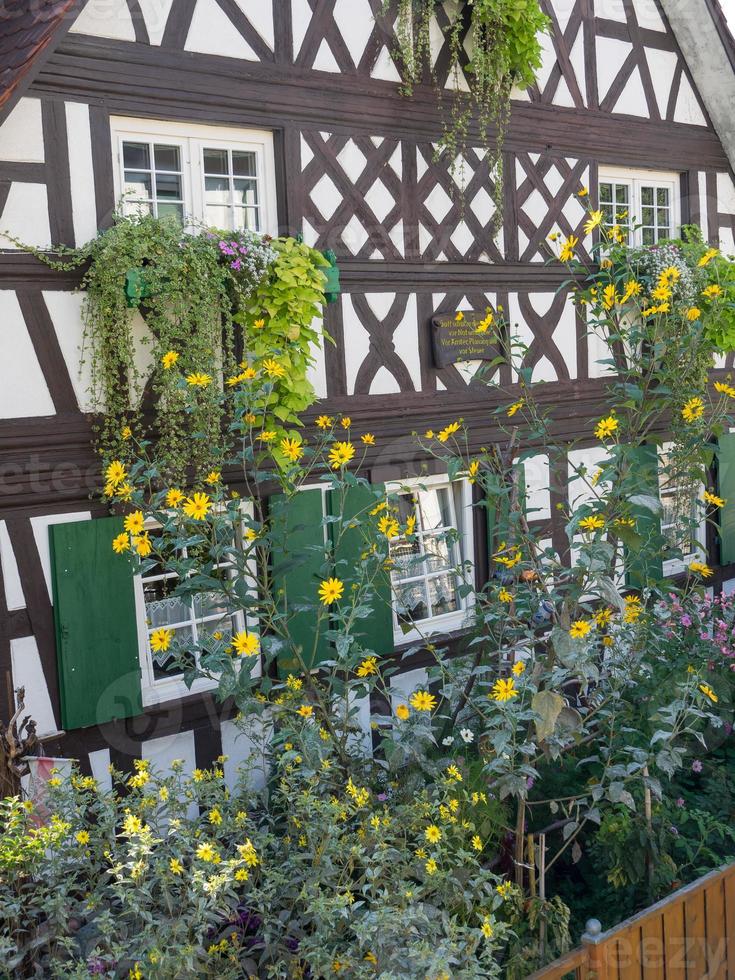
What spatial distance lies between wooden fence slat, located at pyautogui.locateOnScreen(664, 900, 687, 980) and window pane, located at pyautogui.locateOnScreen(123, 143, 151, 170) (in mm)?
4580

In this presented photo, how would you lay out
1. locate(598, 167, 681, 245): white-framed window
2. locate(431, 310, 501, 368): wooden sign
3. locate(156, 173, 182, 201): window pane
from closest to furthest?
locate(156, 173, 182, 201): window pane, locate(431, 310, 501, 368): wooden sign, locate(598, 167, 681, 245): white-framed window

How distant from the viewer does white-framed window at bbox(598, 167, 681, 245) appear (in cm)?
864

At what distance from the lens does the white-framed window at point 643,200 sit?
340 inches

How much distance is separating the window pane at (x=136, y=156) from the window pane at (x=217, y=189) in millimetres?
386

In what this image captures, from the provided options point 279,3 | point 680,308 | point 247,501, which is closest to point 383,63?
point 279,3

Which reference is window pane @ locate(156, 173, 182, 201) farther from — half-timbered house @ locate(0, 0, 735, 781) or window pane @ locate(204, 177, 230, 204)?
window pane @ locate(204, 177, 230, 204)

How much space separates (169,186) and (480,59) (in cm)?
248

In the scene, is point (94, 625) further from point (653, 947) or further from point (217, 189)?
point (653, 947)

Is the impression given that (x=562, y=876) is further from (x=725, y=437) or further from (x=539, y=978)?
(x=725, y=437)

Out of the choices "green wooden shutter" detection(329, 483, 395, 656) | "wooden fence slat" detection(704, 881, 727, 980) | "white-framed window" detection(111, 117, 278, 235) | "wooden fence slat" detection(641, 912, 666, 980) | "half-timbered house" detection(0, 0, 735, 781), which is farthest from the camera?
"green wooden shutter" detection(329, 483, 395, 656)

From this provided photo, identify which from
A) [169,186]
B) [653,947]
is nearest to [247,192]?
[169,186]

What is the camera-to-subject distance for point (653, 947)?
4137mm

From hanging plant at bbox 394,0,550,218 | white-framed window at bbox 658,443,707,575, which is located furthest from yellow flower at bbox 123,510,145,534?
white-framed window at bbox 658,443,707,575

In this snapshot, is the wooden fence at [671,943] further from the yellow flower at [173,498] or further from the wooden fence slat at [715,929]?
the yellow flower at [173,498]
